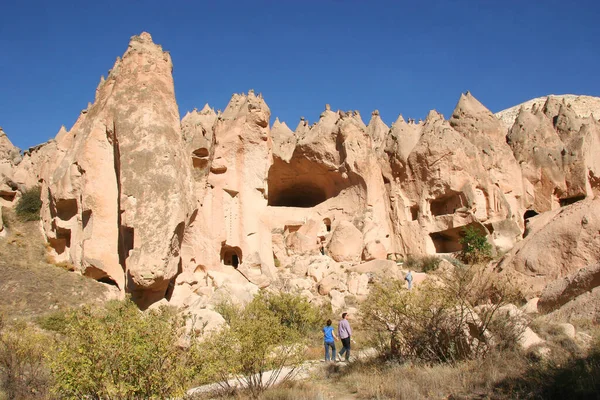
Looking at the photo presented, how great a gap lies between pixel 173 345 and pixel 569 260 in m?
8.00

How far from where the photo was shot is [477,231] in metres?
19.4

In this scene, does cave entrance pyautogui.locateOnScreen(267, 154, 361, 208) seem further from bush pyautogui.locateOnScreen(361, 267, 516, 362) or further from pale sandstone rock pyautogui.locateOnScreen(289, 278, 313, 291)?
bush pyautogui.locateOnScreen(361, 267, 516, 362)

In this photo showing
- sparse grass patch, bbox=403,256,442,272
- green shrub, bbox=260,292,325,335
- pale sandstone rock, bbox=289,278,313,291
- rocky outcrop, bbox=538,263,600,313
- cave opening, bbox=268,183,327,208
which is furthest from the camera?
cave opening, bbox=268,183,327,208

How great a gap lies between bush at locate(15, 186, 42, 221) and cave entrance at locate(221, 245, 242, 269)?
5300mm

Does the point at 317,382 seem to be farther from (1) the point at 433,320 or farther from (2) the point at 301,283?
(2) the point at 301,283

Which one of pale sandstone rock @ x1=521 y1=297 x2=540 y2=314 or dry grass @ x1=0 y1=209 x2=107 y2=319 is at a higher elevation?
dry grass @ x1=0 y1=209 x2=107 y2=319

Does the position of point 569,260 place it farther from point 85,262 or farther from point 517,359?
point 85,262

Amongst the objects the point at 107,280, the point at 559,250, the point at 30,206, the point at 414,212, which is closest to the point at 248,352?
the point at 559,250

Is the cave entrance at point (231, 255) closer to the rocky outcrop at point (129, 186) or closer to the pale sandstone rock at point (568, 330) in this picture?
the rocky outcrop at point (129, 186)

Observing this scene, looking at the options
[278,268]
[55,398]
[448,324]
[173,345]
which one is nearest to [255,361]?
[173,345]

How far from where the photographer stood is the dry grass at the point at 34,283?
10.4 meters

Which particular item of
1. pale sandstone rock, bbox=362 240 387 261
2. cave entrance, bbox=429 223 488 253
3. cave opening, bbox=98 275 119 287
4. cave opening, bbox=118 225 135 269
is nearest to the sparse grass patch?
pale sandstone rock, bbox=362 240 387 261

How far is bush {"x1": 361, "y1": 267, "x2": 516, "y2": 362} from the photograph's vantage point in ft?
22.7

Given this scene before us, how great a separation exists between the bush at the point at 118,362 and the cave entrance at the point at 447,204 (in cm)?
1713
